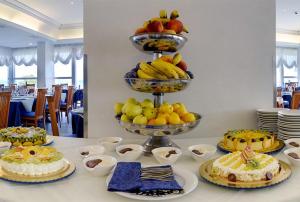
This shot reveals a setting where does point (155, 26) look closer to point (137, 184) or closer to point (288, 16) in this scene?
point (137, 184)

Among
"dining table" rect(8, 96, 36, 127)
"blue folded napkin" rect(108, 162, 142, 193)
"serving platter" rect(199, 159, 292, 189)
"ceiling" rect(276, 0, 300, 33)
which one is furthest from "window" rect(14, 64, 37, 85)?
"serving platter" rect(199, 159, 292, 189)

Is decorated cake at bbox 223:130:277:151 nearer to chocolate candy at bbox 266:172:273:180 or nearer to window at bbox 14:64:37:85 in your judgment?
chocolate candy at bbox 266:172:273:180

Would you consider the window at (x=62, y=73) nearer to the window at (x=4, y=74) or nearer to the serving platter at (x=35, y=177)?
the window at (x=4, y=74)

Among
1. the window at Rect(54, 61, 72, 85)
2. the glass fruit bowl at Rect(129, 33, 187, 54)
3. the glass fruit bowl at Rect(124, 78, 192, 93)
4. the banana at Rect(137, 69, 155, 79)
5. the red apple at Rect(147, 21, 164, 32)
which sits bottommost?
the glass fruit bowl at Rect(124, 78, 192, 93)

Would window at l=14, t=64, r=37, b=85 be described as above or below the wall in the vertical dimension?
above

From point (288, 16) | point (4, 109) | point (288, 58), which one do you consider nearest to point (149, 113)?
point (4, 109)

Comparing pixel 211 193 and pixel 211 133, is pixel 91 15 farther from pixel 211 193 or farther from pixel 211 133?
pixel 211 193

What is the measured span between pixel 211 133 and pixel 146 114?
0.53m

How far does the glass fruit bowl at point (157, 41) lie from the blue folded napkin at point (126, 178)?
41 cm

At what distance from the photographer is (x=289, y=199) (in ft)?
2.02

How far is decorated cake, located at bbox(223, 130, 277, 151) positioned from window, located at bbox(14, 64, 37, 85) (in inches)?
359

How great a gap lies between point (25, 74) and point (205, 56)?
9.09m

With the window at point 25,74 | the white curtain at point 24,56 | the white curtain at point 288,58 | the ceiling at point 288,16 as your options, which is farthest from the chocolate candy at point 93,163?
the white curtain at point 288,58

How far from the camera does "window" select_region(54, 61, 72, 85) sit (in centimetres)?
844
